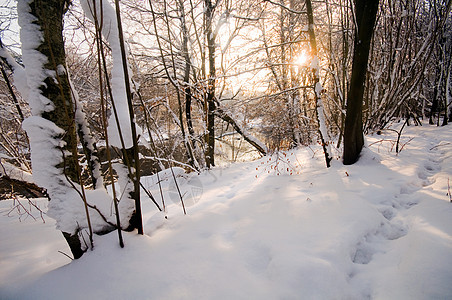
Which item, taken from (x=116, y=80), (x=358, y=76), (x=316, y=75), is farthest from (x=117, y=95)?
(x=358, y=76)

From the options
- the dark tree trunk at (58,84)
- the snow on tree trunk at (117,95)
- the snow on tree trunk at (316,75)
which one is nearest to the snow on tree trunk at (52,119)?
the dark tree trunk at (58,84)

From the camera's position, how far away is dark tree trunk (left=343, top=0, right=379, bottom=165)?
8.11ft

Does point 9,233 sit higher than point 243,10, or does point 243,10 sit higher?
point 243,10

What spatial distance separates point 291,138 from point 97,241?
788 centimetres

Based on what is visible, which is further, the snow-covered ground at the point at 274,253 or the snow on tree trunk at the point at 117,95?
the snow on tree trunk at the point at 117,95

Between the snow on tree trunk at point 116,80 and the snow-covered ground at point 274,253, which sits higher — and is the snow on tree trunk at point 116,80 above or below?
above

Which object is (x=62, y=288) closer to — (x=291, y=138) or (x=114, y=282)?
(x=114, y=282)

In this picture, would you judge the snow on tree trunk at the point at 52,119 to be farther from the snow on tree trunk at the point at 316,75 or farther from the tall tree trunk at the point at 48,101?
the snow on tree trunk at the point at 316,75

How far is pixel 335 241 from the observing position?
134 centimetres

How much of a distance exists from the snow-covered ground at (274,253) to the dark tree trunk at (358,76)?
0.87 meters

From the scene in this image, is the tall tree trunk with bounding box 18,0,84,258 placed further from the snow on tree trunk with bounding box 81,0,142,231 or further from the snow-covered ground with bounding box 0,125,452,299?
the snow-covered ground with bounding box 0,125,452,299

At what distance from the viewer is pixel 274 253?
1.30 m

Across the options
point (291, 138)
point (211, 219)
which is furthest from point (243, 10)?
point (211, 219)

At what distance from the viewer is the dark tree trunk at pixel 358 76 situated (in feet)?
8.11
